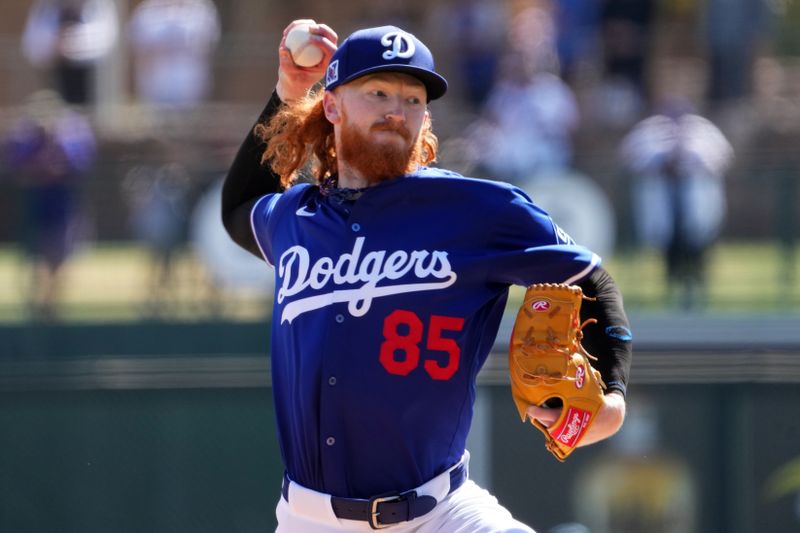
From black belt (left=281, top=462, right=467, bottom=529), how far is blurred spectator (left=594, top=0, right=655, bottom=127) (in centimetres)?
953

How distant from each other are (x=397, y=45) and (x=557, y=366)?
1001mm

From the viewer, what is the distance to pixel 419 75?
378 cm

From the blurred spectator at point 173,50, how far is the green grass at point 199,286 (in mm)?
4902

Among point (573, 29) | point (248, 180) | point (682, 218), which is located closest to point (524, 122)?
point (573, 29)

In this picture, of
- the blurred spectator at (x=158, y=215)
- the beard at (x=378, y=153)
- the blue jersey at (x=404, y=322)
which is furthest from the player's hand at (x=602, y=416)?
the blurred spectator at (x=158, y=215)

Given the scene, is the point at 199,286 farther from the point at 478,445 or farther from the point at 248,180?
the point at 248,180

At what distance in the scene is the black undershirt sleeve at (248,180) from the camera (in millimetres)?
4387

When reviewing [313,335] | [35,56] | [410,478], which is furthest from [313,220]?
[35,56]

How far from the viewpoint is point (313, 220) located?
393 cm

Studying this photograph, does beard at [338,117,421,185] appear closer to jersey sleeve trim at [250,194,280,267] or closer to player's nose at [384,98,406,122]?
player's nose at [384,98,406,122]

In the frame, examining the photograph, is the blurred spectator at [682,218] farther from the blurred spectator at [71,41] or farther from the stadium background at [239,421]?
the blurred spectator at [71,41]

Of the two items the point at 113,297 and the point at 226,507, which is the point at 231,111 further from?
the point at 226,507

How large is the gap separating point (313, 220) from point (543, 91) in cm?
763

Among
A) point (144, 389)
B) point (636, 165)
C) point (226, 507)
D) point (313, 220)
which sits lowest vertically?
point (226, 507)
